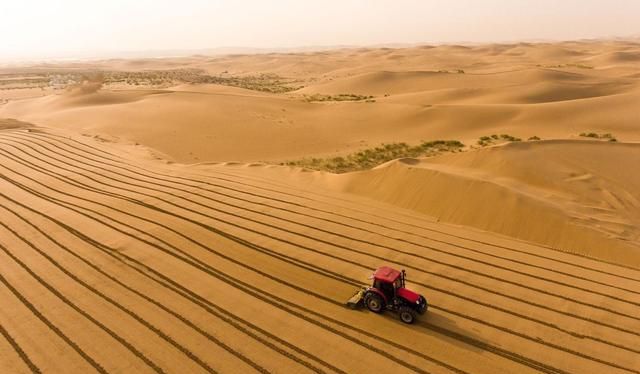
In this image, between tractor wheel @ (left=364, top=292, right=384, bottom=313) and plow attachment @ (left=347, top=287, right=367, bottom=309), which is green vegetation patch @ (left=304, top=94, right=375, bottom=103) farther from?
tractor wheel @ (left=364, top=292, right=384, bottom=313)

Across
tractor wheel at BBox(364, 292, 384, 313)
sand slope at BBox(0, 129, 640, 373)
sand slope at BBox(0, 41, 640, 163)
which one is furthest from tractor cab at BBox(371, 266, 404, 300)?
sand slope at BBox(0, 41, 640, 163)

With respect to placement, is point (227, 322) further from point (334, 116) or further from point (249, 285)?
point (334, 116)

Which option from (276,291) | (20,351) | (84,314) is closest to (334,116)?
(276,291)

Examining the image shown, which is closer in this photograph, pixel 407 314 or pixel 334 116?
pixel 407 314

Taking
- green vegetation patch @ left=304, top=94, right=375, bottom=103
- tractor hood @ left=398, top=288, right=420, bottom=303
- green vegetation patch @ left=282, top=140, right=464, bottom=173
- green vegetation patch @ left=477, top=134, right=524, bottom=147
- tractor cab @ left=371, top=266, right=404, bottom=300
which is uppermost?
green vegetation patch @ left=304, top=94, right=375, bottom=103

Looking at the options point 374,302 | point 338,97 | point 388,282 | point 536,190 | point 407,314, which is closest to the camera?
point 407,314

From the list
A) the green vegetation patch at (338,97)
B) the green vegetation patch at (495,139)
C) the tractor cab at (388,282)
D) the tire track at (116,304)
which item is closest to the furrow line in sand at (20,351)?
the tire track at (116,304)
